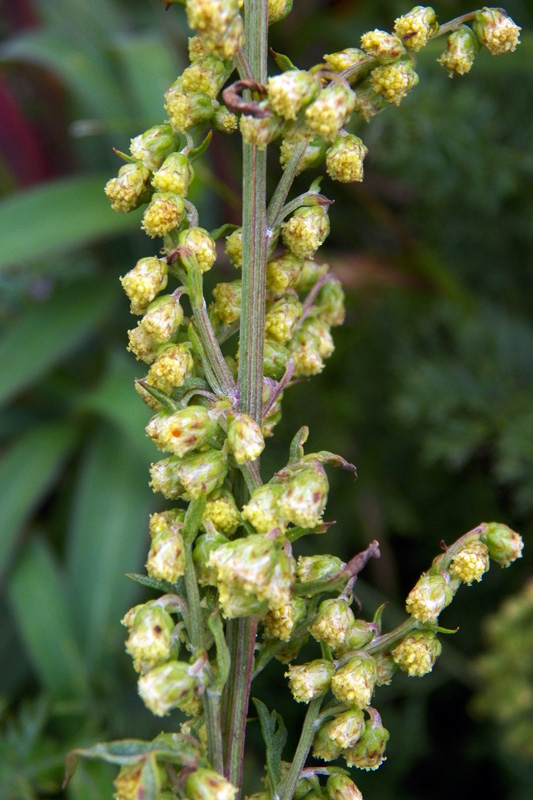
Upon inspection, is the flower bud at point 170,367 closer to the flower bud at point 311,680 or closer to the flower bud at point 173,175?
the flower bud at point 173,175

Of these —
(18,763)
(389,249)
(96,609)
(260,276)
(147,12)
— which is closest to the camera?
(260,276)

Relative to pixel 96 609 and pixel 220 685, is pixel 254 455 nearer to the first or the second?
pixel 220 685

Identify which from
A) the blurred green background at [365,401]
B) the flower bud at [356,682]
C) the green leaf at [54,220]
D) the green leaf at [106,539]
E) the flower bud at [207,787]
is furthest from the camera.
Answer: the green leaf at [54,220]

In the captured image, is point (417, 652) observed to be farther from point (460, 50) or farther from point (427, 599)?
point (460, 50)

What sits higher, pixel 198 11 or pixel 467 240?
pixel 467 240

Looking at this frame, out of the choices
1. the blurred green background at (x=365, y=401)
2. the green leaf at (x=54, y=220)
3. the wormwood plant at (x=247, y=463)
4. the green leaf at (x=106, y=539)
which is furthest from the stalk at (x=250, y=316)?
the green leaf at (x=54, y=220)

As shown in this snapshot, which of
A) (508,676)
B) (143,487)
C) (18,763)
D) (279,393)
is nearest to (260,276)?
(279,393)

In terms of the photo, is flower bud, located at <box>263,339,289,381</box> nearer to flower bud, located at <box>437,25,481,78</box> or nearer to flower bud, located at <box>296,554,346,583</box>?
flower bud, located at <box>296,554,346,583</box>
